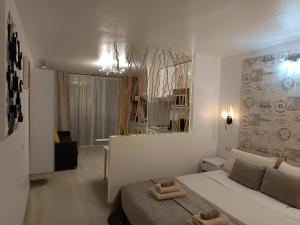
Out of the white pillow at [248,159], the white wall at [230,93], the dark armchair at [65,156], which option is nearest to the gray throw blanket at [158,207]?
the white pillow at [248,159]

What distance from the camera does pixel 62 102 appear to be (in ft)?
20.8

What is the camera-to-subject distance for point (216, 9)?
1.93m

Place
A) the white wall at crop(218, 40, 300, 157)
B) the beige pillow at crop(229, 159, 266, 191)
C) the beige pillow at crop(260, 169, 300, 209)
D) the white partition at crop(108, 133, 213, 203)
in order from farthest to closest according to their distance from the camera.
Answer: the white wall at crop(218, 40, 300, 157), the white partition at crop(108, 133, 213, 203), the beige pillow at crop(229, 159, 266, 191), the beige pillow at crop(260, 169, 300, 209)

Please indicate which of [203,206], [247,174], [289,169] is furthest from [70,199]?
[289,169]

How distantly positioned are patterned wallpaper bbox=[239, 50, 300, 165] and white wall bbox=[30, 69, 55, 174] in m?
3.29

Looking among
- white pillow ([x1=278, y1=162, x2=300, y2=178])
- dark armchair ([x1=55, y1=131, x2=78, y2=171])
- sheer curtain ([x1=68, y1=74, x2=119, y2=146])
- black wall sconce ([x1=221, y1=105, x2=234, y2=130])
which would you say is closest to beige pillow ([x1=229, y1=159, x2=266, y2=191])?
white pillow ([x1=278, y1=162, x2=300, y2=178])

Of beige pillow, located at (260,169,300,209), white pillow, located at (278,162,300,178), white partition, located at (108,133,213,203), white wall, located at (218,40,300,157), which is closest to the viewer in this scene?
beige pillow, located at (260,169,300,209)

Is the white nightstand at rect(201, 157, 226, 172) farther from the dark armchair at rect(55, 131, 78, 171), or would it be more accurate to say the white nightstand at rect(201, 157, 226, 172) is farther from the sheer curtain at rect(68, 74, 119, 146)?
the sheer curtain at rect(68, 74, 119, 146)

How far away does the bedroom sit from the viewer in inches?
76.6

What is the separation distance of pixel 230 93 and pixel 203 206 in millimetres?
2242

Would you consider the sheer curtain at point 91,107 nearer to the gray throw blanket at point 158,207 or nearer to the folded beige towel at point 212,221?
the gray throw blanket at point 158,207

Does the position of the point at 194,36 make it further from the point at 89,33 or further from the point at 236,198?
the point at 236,198

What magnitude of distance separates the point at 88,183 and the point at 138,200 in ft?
6.29

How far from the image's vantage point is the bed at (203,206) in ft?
6.70
